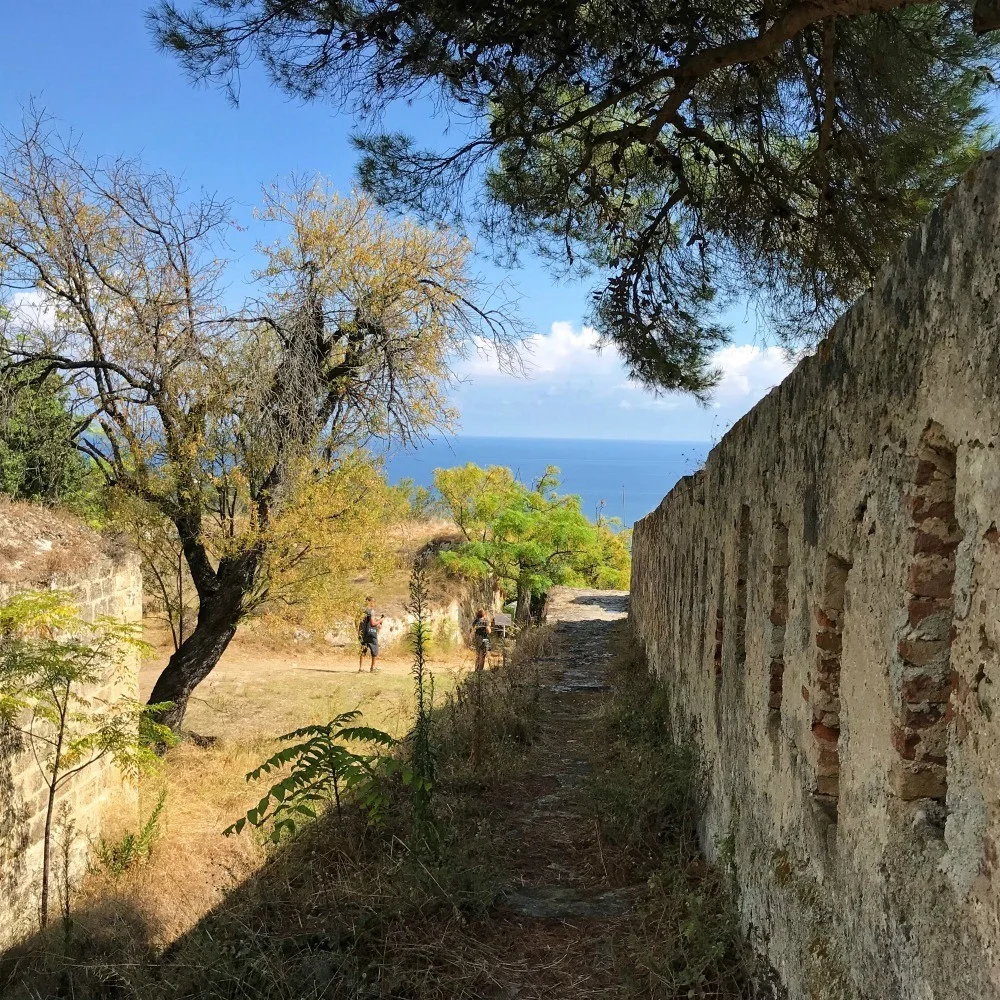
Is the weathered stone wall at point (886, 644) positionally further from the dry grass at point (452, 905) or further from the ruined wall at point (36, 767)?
the ruined wall at point (36, 767)

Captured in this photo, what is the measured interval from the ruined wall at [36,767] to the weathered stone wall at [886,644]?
4820mm

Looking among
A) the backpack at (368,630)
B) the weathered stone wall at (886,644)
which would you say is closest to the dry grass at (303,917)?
the weathered stone wall at (886,644)

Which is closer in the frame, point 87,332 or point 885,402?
point 885,402

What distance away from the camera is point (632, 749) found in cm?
632

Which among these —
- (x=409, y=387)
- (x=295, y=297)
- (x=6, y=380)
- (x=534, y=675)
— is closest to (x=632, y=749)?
(x=534, y=675)

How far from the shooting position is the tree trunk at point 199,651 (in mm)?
10273

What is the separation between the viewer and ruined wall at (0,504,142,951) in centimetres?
571

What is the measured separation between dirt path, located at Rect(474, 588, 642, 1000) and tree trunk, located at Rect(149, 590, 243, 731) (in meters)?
4.26

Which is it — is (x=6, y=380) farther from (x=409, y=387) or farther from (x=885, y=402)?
(x=885, y=402)

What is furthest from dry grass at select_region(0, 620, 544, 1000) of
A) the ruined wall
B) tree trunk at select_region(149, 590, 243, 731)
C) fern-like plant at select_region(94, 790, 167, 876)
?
tree trunk at select_region(149, 590, 243, 731)

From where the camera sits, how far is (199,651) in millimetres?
10453

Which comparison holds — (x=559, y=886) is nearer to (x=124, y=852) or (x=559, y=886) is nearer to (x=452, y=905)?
(x=452, y=905)

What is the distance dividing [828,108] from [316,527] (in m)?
6.74

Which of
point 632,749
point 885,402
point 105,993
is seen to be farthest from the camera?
point 632,749
